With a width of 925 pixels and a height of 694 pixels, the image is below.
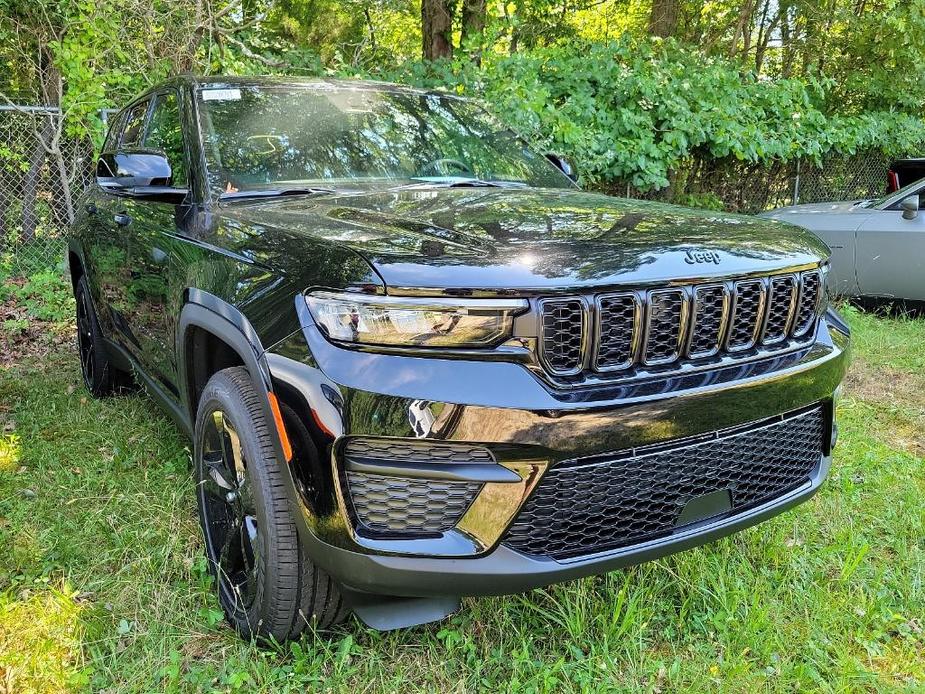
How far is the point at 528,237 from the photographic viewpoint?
6.34ft

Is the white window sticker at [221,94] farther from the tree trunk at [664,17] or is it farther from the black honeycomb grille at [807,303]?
the tree trunk at [664,17]

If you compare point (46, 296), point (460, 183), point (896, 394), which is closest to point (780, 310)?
point (460, 183)

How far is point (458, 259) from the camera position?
5.73 feet

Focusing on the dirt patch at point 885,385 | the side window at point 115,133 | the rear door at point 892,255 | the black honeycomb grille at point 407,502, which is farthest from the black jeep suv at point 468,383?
the rear door at point 892,255

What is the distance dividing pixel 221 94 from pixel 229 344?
126 centimetres

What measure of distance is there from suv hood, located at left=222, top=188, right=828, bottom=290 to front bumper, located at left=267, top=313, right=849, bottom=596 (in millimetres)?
217

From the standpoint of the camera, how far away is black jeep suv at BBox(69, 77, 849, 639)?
168 cm

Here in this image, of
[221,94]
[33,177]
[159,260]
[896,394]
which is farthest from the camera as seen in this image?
[33,177]

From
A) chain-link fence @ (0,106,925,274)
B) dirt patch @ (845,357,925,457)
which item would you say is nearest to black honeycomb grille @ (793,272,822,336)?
dirt patch @ (845,357,925,457)

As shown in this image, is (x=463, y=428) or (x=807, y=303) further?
(x=807, y=303)

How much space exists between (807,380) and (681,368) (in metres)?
0.50

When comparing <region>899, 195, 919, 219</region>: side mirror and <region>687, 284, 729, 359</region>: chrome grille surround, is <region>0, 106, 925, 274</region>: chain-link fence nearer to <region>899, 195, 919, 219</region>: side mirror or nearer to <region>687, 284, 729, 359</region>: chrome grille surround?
<region>687, 284, 729, 359</region>: chrome grille surround

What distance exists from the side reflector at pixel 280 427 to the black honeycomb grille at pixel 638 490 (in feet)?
1.81

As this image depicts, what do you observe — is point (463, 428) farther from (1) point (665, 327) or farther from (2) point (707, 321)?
(2) point (707, 321)
